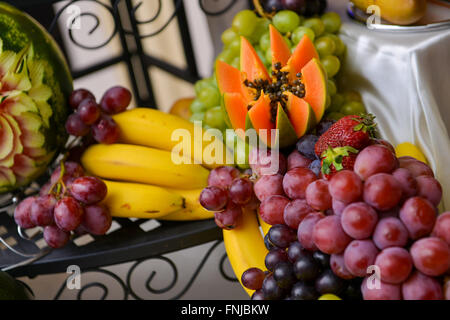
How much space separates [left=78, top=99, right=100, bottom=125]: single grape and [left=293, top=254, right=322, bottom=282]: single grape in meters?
0.52

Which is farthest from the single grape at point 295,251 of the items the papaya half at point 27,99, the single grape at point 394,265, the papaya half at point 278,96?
the papaya half at point 27,99

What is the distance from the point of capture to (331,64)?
3.18ft

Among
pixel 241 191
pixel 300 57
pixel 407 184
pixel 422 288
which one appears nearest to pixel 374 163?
pixel 407 184

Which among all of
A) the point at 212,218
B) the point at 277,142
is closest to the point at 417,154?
the point at 277,142

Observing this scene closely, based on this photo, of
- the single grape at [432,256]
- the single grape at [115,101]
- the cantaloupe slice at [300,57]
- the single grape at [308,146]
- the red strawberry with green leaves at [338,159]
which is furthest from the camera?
the single grape at [115,101]

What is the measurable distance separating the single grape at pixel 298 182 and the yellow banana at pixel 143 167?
0.30 m

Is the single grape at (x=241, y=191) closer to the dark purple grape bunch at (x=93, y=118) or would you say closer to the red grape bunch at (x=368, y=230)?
the red grape bunch at (x=368, y=230)

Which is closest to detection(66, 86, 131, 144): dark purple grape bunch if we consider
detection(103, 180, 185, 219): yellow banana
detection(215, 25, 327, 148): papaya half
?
detection(103, 180, 185, 219): yellow banana

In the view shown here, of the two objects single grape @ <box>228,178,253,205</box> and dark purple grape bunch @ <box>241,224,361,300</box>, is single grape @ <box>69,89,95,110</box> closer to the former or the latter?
single grape @ <box>228,178,253,205</box>

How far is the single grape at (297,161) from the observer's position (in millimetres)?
753

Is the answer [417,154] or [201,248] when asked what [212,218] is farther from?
[201,248]

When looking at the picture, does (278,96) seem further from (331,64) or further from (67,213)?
(67,213)
